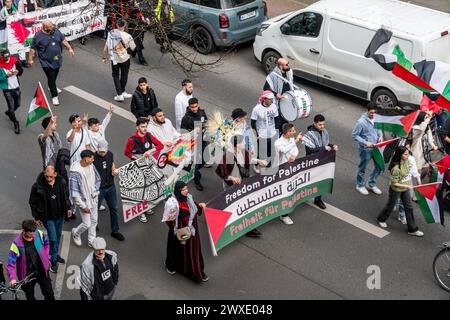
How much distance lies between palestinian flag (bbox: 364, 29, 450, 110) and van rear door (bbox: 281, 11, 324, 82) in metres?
4.00

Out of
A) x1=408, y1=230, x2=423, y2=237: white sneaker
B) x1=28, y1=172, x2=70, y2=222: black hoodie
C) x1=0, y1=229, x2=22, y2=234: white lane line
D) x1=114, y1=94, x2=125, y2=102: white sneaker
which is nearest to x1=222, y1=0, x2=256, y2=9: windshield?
x1=114, y1=94, x2=125, y2=102: white sneaker

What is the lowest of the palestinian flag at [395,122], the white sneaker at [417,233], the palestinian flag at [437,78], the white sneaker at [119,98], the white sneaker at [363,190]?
the white sneaker at [363,190]

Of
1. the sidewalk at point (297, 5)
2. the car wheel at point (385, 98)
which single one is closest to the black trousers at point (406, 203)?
the car wheel at point (385, 98)

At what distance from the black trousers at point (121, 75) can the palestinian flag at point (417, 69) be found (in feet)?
18.0

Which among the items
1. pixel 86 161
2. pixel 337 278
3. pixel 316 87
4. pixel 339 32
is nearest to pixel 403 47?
pixel 339 32

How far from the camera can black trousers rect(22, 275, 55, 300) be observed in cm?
1001

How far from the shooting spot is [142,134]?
12.3 metres

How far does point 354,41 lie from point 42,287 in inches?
337

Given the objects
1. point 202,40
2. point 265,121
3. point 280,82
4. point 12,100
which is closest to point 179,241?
point 265,121

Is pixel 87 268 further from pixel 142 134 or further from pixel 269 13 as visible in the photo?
pixel 269 13

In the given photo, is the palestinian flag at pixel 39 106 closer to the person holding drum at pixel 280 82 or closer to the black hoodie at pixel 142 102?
the black hoodie at pixel 142 102

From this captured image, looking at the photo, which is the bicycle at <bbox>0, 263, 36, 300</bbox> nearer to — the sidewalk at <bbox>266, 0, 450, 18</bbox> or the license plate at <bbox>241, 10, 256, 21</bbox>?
the license plate at <bbox>241, 10, 256, 21</bbox>

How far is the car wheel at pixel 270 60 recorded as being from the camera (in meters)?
17.5

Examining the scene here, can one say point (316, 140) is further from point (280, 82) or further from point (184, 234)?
point (184, 234)
